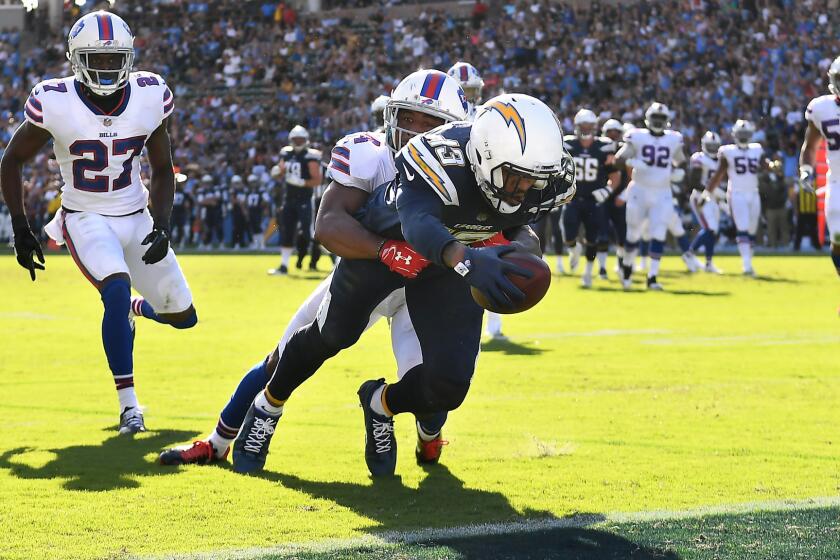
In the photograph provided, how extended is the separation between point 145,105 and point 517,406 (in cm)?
237

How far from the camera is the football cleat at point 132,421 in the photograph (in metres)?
5.73

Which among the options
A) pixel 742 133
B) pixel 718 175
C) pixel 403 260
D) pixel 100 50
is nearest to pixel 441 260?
pixel 403 260

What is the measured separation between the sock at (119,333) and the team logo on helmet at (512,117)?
2.57m

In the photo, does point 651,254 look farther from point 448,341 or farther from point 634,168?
point 448,341

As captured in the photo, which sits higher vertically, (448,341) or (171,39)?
(171,39)

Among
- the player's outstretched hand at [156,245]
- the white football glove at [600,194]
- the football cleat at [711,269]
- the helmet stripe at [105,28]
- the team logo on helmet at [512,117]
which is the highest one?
the helmet stripe at [105,28]

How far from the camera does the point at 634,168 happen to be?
15078mm

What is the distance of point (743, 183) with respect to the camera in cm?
1717

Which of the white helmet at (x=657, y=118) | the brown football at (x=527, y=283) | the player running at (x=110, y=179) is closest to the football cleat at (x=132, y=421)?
the player running at (x=110, y=179)

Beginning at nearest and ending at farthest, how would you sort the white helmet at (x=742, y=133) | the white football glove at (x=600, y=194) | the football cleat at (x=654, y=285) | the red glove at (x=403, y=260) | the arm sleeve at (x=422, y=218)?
the arm sleeve at (x=422, y=218) → the red glove at (x=403, y=260) → the white football glove at (x=600, y=194) → the football cleat at (x=654, y=285) → the white helmet at (x=742, y=133)

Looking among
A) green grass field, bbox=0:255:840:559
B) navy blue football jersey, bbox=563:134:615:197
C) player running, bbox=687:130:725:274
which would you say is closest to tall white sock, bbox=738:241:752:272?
player running, bbox=687:130:725:274

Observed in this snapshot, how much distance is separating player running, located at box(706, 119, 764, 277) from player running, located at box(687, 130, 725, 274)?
0.22m

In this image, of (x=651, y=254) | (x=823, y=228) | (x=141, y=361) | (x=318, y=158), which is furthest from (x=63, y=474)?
(x=823, y=228)

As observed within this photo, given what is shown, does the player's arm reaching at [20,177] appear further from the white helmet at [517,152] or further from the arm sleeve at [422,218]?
the white helmet at [517,152]
